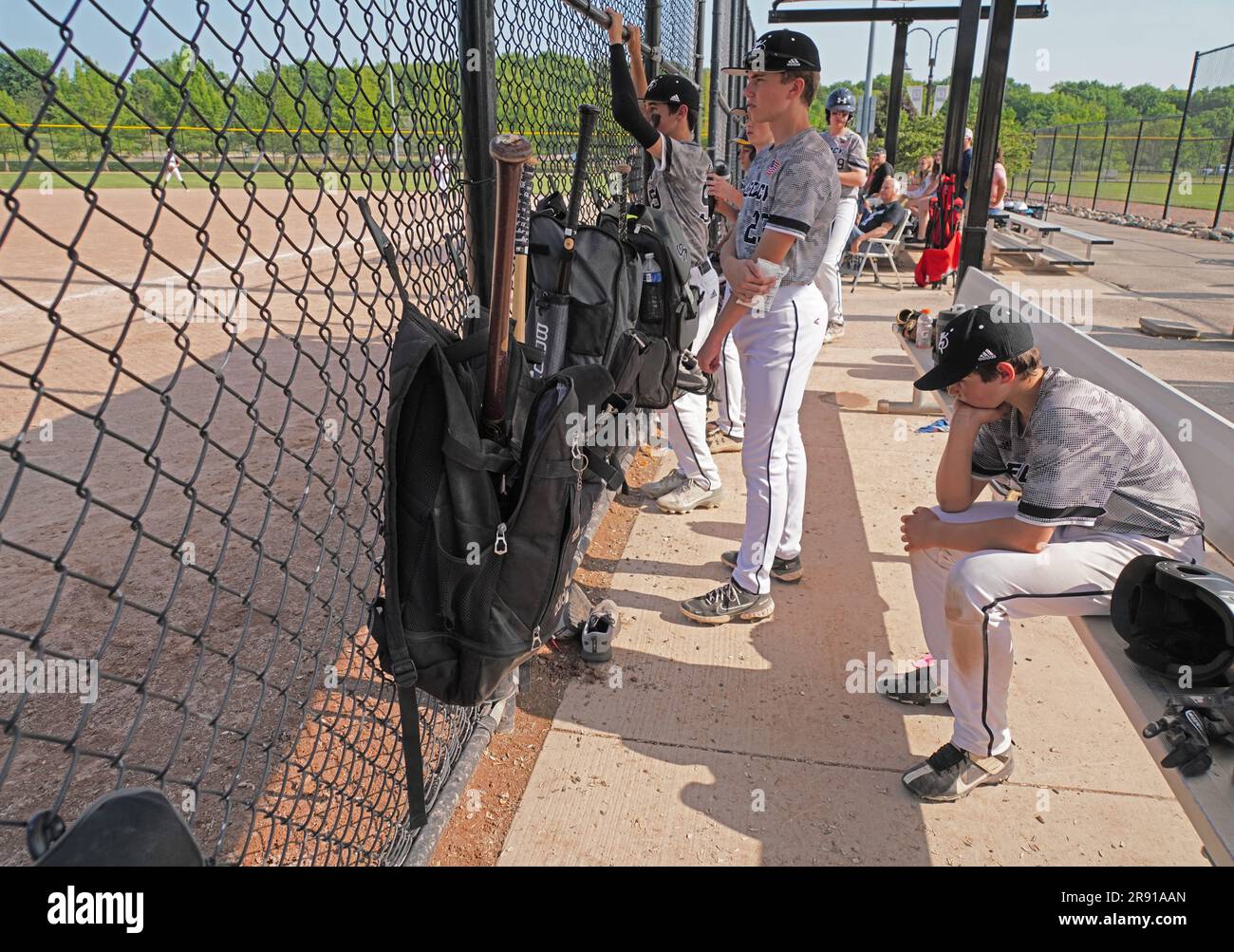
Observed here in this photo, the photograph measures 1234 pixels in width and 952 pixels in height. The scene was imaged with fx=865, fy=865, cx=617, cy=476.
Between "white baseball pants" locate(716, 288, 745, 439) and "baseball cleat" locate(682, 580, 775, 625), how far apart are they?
2.00m

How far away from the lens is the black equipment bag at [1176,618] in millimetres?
2102

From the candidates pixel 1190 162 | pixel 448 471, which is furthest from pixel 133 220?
pixel 1190 162

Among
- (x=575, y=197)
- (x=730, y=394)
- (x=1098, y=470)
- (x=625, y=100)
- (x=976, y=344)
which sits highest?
(x=625, y=100)

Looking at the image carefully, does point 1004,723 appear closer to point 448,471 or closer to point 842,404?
point 448,471

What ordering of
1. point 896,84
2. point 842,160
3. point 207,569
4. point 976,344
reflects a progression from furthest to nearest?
1. point 896,84
2. point 842,160
3. point 207,569
4. point 976,344

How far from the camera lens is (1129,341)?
28.9 feet

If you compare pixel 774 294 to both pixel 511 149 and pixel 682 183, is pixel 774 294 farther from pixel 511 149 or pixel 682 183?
pixel 511 149

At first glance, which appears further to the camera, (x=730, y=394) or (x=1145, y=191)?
(x=1145, y=191)

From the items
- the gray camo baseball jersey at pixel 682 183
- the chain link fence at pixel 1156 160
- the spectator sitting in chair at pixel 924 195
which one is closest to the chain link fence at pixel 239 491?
the gray camo baseball jersey at pixel 682 183

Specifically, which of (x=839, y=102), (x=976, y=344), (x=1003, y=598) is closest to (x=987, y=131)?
(x=839, y=102)

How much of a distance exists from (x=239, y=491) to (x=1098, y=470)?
2580 millimetres

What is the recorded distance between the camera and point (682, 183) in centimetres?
416

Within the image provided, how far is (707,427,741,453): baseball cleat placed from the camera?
19.2ft

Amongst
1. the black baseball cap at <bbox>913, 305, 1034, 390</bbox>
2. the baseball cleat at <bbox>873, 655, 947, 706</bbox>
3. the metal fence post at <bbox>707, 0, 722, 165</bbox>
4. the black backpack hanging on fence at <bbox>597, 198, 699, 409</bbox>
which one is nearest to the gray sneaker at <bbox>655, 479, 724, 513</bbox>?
the black backpack hanging on fence at <bbox>597, 198, 699, 409</bbox>
